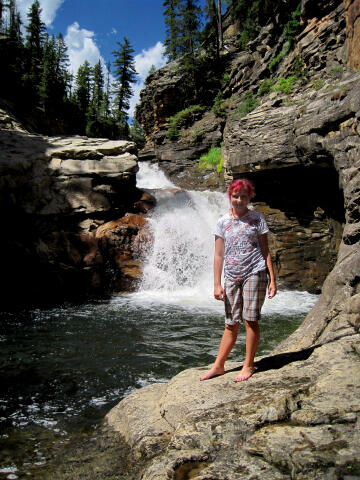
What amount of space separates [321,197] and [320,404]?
35.9ft

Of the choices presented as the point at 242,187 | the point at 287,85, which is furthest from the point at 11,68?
the point at 242,187

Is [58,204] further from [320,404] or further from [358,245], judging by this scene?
[320,404]

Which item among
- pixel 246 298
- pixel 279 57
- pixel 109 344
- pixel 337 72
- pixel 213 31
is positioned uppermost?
pixel 213 31

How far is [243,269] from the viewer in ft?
10.7

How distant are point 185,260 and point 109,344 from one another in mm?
6356

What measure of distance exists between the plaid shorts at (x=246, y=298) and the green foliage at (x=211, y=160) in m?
16.7

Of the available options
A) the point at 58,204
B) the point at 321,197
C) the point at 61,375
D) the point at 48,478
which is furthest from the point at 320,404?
the point at 58,204

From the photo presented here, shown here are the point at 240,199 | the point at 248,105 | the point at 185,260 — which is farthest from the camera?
the point at 248,105

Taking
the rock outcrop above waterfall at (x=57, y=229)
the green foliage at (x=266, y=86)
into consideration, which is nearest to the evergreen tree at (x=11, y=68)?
the rock outcrop above waterfall at (x=57, y=229)

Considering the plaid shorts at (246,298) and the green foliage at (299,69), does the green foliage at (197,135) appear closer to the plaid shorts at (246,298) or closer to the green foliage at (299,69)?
the green foliage at (299,69)

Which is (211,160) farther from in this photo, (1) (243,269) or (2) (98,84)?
(2) (98,84)

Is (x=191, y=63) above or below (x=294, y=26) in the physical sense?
above

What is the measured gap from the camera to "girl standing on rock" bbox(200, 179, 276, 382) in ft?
10.6

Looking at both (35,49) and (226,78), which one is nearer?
(226,78)
